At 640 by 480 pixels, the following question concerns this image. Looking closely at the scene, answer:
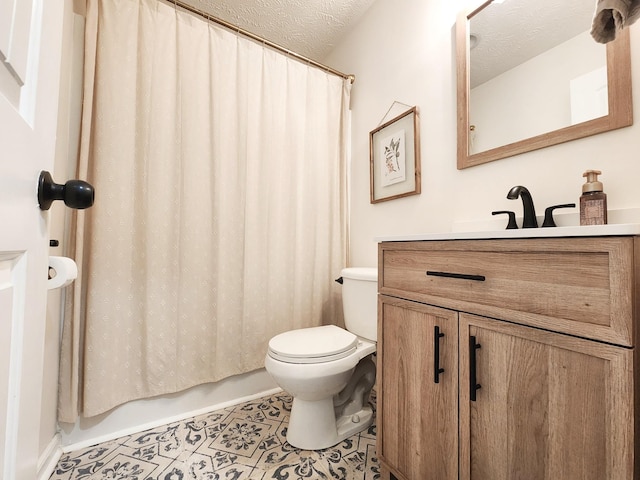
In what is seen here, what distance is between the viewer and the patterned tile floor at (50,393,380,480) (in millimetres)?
1074

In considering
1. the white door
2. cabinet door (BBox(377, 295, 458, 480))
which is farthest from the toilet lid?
the white door

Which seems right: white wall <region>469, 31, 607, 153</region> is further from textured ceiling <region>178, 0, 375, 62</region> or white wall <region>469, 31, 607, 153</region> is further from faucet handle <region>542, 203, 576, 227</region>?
textured ceiling <region>178, 0, 375, 62</region>

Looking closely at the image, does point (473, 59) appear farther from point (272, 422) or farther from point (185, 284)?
point (272, 422)

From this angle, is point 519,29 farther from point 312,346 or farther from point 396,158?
point 312,346

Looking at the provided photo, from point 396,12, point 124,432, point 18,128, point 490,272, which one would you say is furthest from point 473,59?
point 124,432

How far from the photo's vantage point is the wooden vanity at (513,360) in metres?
0.53

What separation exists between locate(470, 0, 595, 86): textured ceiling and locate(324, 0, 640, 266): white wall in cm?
13

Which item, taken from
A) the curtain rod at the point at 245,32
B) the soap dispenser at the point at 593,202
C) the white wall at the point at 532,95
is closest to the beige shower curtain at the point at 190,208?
the curtain rod at the point at 245,32

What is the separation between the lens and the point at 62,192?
1.29 feet

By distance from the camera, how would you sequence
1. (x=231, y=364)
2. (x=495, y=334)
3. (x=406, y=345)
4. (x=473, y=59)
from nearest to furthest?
(x=495, y=334) < (x=406, y=345) < (x=473, y=59) < (x=231, y=364)

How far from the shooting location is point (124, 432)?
1.31 m

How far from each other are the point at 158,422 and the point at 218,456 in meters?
0.42

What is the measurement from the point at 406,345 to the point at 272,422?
2.90 ft

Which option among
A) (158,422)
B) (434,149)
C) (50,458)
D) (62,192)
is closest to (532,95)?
(434,149)
